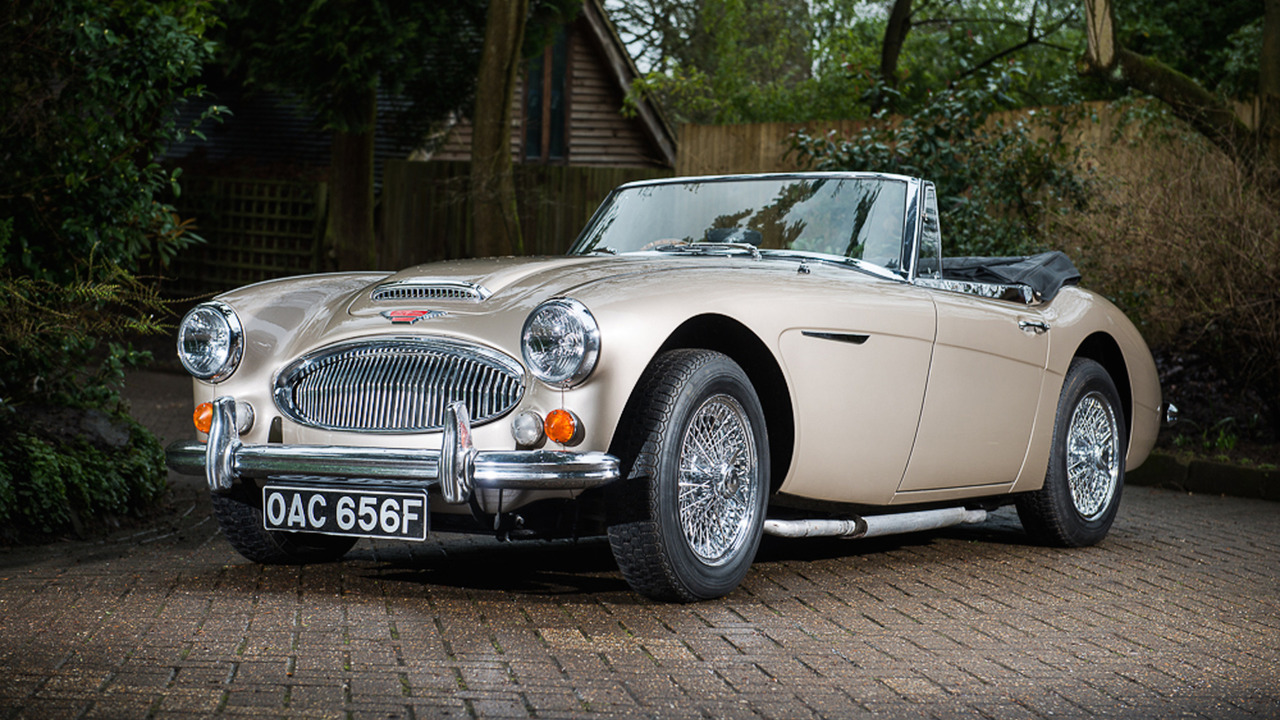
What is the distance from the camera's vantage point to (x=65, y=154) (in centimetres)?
669

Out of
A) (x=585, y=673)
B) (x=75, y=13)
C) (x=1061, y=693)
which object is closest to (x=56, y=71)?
(x=75, y=13)

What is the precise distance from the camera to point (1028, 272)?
6.11 meters

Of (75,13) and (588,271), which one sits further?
(75,13)

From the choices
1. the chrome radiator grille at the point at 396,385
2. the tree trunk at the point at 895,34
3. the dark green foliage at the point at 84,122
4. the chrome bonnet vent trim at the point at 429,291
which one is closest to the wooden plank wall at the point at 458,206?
the tree trunk at the point at 895,34

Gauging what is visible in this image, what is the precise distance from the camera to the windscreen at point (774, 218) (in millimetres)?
5477

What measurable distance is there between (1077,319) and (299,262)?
561 inches

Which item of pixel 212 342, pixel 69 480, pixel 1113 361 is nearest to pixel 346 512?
pixel 212 342

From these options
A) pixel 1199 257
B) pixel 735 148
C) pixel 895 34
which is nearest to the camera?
pixel 1199 257

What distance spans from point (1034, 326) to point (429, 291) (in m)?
2.77

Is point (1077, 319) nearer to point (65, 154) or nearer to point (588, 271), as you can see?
point (588, 271)

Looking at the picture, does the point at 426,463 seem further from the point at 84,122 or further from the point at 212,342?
the point at 84,122

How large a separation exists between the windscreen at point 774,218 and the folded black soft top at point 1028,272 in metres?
0.47

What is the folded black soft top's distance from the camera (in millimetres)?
6090

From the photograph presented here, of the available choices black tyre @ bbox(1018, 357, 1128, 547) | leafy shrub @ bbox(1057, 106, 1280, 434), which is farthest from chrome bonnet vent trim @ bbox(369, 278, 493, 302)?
leafy shrub @ bbox(1057, 106, 1280, 434)
